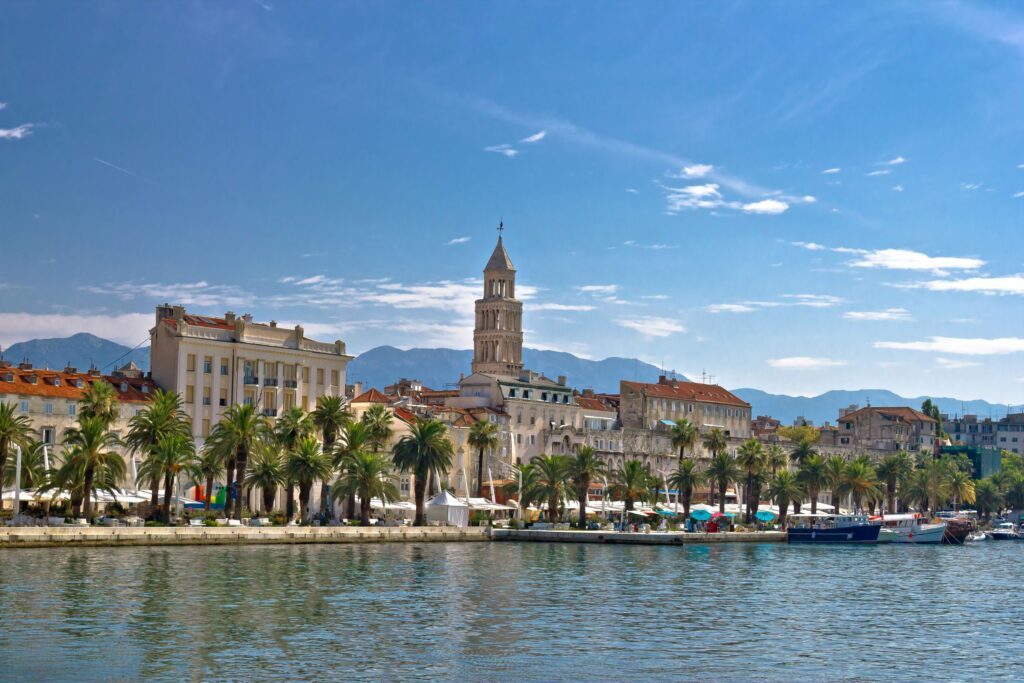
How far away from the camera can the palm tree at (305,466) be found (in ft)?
336

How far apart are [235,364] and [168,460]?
30991mm

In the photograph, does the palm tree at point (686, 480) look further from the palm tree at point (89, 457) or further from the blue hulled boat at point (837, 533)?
the palm tree at point (89, 457)

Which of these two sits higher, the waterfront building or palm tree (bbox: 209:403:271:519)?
the waterfront building

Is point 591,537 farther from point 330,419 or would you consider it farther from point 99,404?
point 99,404

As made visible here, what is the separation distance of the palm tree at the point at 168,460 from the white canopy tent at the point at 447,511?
2844cm

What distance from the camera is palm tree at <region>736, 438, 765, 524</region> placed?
481ft

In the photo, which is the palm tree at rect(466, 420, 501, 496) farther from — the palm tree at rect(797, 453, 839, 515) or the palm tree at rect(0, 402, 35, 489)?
the palm tree at rect(0, 402, 35, 489)

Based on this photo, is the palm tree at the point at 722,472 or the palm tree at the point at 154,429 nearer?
the palm tree at the point at 154,429

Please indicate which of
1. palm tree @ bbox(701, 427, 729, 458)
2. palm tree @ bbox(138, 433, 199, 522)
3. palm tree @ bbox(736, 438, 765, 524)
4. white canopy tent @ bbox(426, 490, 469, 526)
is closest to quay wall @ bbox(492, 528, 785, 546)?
white canopy tent @ bbox(426, 490, 469, 526)

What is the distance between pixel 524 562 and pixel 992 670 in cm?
4443

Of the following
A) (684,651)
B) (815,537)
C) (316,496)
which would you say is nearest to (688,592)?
(684,651)

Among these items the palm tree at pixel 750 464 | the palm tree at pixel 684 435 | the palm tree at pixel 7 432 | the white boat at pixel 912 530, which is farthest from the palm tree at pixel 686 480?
the palm tree at pixel 7 432

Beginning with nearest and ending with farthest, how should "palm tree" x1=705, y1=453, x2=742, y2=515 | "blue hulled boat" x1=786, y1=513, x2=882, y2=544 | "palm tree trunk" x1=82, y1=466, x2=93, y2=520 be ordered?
"palm tree trunk" x1=82, y1=466, x2=93, y2=520, "blue hulled boat" x1=786, y1=513, x2=882, y2=544, "palm tree" x1=705, y1=453, x2=742, y2=515

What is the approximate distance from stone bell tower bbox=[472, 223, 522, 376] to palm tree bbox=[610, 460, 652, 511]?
122ft
